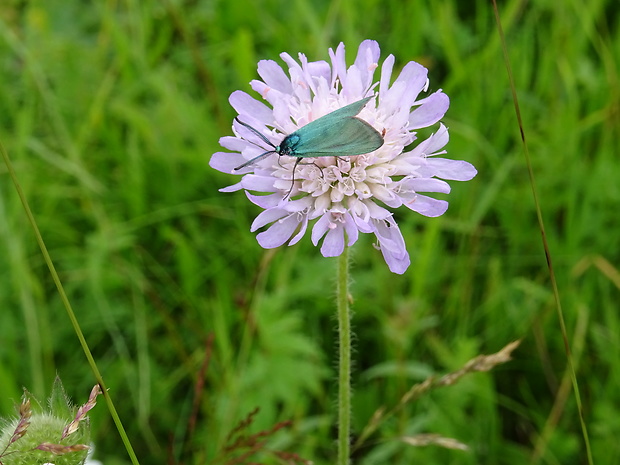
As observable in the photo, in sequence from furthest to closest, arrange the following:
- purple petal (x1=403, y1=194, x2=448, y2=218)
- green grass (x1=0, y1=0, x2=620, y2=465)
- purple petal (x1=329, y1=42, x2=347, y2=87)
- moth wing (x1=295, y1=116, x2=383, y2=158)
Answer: green grass (x1=0, y1=0, x2=620, y2=465) → purple petal (x1=329, y1=42, x2=347, y2=87) → purple petal (x1=403, y1=194, x2=448, y2=218) → moth wing (x1=295, y1=116, x2=383, y2=158)

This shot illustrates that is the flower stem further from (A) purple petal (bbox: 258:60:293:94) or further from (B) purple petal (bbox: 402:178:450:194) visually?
(A) purple petal (bbox: 258:60:293:94)

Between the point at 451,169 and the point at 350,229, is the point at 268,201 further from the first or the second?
the point at 451,169

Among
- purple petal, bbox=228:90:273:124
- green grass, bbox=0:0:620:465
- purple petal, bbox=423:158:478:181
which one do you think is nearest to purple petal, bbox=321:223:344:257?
purple petal, bbox=423:158:478:181

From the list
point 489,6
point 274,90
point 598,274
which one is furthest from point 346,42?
point 274,90

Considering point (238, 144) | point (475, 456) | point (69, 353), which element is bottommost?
point (475, 456)

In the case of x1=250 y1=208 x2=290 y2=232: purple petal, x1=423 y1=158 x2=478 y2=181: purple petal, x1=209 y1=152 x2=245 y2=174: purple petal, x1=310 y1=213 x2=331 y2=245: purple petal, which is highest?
x1=209 y1=152 x2=245 y2=174: purple petal

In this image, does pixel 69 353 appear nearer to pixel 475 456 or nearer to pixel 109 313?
pixel 109 313

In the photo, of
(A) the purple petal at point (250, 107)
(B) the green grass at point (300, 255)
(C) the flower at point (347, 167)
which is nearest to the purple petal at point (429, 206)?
(C) the flower at point (347, 167)
